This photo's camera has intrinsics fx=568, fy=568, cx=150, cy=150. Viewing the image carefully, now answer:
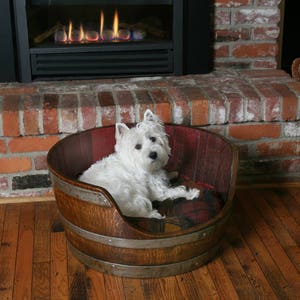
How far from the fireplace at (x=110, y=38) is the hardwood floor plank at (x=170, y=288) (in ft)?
3.63

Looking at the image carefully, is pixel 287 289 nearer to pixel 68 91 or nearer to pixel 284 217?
pixel 284 217

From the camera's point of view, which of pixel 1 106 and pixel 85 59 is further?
pixel 85 59

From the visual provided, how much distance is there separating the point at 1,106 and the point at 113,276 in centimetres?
86

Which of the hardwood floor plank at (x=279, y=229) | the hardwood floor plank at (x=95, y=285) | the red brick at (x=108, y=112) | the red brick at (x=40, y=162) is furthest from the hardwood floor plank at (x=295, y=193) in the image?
the red brick at (x=40, y=162)

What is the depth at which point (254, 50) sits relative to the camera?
2.70 m

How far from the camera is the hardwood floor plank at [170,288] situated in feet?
5.74

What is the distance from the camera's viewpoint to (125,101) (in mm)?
2312

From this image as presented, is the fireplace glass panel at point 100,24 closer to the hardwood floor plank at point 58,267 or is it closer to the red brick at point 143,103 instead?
the red brick at point 143,103

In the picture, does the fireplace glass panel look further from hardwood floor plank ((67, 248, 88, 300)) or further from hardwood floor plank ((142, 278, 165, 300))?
hardwood floor plank ((142, 278, 165, 300))

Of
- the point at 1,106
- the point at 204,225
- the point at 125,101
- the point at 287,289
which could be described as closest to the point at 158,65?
the point at 125,101

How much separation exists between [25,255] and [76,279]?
246mm

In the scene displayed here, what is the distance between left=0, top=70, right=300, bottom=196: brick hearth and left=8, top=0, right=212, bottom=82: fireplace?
86mm

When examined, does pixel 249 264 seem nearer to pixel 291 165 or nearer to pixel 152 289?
pixel 152 289

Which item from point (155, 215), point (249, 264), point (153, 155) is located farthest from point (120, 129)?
point (249, 264)
